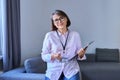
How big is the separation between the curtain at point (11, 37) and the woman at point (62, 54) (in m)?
1.50

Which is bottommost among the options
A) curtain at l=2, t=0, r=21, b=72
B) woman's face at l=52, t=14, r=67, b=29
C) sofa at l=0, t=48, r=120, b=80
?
sofa at l=0, t=48, r=120, b=80

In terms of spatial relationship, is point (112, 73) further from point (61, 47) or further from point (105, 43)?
point (61, 47)

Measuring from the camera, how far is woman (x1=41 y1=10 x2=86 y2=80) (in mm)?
1866

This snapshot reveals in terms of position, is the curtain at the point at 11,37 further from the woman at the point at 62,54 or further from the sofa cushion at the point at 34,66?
the woman at the point at 62,54

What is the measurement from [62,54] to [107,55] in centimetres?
245

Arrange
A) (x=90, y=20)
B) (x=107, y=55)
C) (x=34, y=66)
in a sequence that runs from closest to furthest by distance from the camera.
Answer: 1. (x=34, y=66)
2. (x=107, y=55)
3. (x=90, y=20)

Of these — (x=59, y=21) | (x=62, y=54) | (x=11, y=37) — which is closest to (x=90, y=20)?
(x=11, y=37)

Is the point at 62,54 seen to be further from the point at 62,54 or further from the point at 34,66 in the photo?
the point at 34,66

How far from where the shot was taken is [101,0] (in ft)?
13.8

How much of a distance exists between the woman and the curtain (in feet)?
4.93

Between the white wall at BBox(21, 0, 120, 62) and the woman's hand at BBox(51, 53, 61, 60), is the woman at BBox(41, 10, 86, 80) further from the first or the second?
the white wall at BBox(21, 0, 120, 62)

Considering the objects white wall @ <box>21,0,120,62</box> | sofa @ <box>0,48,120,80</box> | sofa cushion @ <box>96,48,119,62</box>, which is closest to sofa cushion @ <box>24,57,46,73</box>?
sofa @ <box>0,48,120,80</box>

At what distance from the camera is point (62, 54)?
6.10ft

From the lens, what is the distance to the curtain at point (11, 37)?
3248 millimetres
